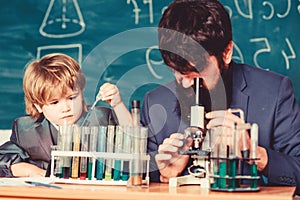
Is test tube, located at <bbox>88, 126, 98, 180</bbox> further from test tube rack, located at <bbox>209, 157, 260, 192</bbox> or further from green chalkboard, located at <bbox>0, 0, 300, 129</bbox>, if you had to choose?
test tube rack, located at <bbox>209, 157, 260, 192</bbox>

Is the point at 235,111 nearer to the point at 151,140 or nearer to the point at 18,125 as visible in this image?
the point at 151,140

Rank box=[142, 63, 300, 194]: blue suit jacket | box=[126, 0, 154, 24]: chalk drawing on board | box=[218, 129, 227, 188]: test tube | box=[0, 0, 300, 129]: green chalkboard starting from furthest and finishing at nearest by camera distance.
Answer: box=[126, 0, 154, 24]: chalk drawing on board, box=[0, 0, 300, 129]: green chalkboard, box=[142, 63, 300, 194]: blue suit jacket, box=[218, 129, 227, 188]: test tube

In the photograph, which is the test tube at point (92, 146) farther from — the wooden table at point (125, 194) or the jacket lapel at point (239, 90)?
the jacket lapel at point (239, 90)

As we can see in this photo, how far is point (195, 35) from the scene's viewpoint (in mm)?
2117

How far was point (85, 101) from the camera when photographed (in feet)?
7.20

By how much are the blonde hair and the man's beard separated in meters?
0.40

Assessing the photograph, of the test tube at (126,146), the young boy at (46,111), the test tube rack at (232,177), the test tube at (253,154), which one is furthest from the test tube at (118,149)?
the test tube at (253,154)

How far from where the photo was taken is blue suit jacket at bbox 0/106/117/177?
221 cm

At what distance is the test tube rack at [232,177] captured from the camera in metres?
1.61

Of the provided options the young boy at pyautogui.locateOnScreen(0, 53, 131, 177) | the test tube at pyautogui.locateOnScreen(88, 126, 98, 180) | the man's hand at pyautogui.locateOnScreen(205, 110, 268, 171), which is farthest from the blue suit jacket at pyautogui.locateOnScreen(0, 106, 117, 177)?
the man's hand at pyautogui.locateOnScreen(205, 110, 268, 171)

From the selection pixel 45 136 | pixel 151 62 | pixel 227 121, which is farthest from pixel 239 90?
pixel 45 136

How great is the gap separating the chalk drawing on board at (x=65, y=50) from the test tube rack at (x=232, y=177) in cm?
87

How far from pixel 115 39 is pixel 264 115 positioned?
0.68m

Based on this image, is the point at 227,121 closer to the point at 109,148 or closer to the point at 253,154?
the point at 253,154
